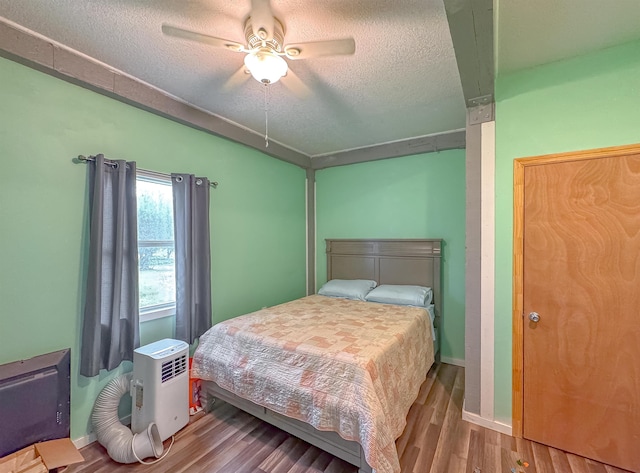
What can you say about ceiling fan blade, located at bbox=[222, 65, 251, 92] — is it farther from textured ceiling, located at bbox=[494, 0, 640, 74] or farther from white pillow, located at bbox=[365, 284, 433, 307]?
white pillow, located at bbox=[365, 284, 433, 307]

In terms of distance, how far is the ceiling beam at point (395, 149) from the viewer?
3.19 metres

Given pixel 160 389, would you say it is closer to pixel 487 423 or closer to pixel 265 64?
pixel 265 64

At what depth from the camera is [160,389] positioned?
1965mm

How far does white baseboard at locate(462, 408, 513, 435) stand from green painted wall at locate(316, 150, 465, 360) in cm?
111

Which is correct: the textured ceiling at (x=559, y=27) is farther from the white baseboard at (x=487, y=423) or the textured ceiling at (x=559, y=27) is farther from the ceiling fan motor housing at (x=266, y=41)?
the white baseboard at (x=487, y=423)

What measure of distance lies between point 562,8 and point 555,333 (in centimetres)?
196

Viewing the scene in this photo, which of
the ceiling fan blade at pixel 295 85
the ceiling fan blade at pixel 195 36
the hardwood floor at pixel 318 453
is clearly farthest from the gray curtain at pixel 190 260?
the ceiling fan blade at pixel 195 36

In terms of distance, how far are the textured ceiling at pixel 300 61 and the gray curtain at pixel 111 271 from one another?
0.76m

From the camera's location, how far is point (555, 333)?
1.93 metres

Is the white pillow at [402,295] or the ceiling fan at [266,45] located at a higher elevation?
the ceiling fan at [266,45]

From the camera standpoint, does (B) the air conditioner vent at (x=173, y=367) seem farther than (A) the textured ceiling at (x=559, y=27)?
Yes

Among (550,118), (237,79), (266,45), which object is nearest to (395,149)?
(550,118)

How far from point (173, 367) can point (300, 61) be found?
237 cm

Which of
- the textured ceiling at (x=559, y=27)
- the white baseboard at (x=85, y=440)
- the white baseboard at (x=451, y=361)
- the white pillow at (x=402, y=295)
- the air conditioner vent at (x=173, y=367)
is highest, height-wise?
the textured ceiling at (x=559, y=27)
